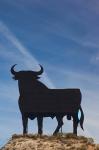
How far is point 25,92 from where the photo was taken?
5428 centimetres

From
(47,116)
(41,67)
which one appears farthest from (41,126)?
(41,67)

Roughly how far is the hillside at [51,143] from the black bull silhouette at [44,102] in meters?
0.67

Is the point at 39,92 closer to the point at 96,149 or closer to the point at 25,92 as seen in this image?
the point at 25,92

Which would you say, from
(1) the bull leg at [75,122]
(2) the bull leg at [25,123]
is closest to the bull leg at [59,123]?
(1) the bull leg at [75,122]

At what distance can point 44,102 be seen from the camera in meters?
53.8

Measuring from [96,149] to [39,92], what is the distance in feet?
19.8

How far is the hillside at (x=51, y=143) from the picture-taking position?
5209cm

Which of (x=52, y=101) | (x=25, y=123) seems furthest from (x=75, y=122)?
(x=25, y=123)

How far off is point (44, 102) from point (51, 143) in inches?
129

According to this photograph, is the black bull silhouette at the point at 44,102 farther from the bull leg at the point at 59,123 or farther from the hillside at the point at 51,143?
the hillside at the point at 51,143

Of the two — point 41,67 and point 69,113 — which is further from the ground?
point 41,67

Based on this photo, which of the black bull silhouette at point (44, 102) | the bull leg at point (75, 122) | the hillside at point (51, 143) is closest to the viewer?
the hillside at point (51, 143)

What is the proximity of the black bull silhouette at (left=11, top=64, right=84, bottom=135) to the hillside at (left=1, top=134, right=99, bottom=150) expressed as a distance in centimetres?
67

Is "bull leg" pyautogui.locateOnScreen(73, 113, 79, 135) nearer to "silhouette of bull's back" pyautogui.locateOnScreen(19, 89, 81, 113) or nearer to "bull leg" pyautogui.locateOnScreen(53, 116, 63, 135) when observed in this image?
"silhouette of bull's back" pyautogui.locateOnScreen(19, 89, 81, 113)
